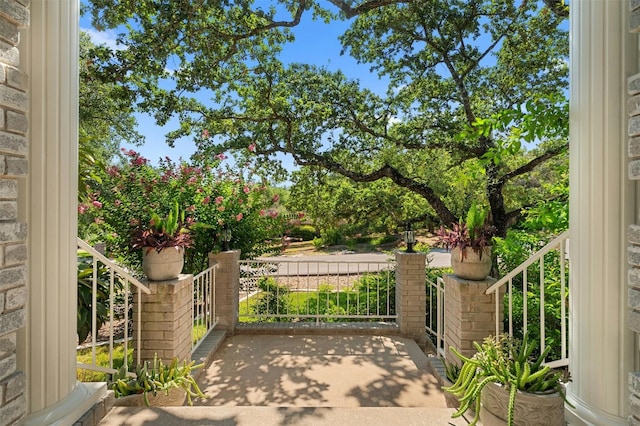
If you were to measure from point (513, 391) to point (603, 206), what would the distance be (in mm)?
907

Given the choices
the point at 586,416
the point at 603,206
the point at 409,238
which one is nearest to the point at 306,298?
the point at 409,238

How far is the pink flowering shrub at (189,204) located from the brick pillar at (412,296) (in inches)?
79.7

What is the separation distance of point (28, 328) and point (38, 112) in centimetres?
88

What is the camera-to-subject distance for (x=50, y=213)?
1.41 metres

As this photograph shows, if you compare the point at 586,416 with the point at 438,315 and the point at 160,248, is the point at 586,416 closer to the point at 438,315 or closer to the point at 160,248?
the point at 438,315

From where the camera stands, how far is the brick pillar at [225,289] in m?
4.10

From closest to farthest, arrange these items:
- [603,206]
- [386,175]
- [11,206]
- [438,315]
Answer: [11,206] → [603,206] → [438,315] → [386,175]

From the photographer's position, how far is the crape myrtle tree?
4.43 metres

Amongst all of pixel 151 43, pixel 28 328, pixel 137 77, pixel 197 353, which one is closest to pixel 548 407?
pixel 28 328

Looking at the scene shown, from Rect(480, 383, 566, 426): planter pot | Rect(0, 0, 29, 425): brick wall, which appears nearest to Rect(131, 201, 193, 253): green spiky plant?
Rect(0, 0, 29, 425): brick wall

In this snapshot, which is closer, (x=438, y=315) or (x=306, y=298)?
(x=438, y=315)

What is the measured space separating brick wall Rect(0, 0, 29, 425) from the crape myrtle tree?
10.4ft

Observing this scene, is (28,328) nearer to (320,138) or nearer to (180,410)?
(180,410)

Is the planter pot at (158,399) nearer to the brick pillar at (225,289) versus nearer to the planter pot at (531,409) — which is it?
the brick pillar at (225,289)
